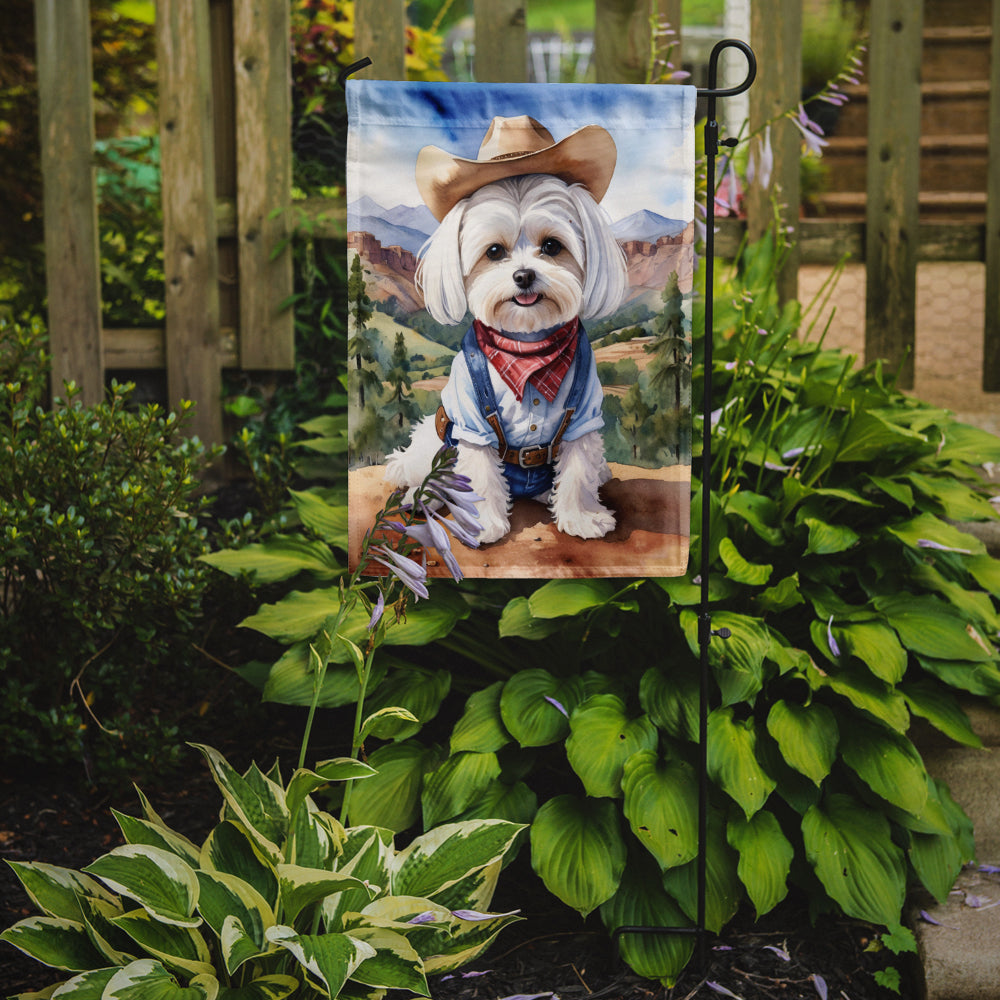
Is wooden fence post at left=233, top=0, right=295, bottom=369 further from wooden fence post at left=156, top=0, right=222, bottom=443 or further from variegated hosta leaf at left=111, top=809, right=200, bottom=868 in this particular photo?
variegated hosta leaf at left=111, top=809, right=200, bottom=868

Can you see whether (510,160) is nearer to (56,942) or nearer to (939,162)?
(56,942)

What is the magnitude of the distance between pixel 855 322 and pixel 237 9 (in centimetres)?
379

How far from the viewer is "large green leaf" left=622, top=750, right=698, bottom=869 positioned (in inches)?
71.4

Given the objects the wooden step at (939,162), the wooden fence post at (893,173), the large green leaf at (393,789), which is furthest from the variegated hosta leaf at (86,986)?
the wooden step at (939,162)

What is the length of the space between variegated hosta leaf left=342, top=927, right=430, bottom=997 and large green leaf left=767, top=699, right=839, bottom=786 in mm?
809

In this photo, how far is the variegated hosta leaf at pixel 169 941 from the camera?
1.47 m

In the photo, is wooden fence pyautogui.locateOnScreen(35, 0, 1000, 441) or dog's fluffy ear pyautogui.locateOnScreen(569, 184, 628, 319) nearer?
dog's fluffy ear pyautogui.locateOnScreen(569, 184, 628, 319)

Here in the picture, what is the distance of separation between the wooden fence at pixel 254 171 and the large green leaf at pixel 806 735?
1.78m

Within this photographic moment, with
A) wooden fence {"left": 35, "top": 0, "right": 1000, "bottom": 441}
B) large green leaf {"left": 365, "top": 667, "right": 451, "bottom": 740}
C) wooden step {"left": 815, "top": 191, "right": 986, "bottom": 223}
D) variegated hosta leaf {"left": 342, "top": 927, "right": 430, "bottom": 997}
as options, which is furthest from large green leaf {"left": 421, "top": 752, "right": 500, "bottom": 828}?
wooden step {"left": 815, "top": 191, "right": 986, "bottom": 223}

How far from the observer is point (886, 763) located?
194cm

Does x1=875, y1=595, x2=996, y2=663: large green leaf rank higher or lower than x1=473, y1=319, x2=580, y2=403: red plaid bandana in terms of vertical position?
lower

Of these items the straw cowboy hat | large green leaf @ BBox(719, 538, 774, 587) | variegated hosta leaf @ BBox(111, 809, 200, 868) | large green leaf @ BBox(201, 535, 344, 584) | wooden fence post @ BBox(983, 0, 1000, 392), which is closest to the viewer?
variegated hosta leaf @ BBox(111, 809, 200, 868)

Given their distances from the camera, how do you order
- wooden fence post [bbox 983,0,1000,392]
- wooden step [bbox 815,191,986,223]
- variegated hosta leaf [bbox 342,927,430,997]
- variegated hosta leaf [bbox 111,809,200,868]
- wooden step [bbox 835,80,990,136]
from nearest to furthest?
variegated hosta leaf [bbox 342,927,430,997] → variegated hosta leaf [bbox 111,809,200,868] → wooden fence post [bbox 983,0,1000,392] → wooden step [bbox 815,191,986,223] → wooden step [bbox 835,80,990,136]

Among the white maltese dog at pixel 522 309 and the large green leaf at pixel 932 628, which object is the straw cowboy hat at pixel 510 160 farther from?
the large green leaf at pixel 932 628
